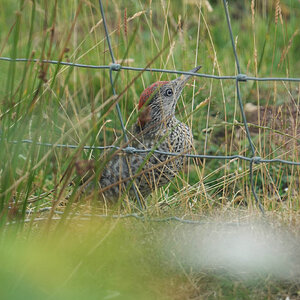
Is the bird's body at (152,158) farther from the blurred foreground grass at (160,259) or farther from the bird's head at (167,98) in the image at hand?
the blurred foreground grass at (160,259)

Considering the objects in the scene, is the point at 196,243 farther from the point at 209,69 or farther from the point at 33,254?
the point at 209,69

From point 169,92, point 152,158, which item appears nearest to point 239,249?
point 152,158

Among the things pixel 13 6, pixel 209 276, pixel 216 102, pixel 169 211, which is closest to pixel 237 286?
pixel 209 276

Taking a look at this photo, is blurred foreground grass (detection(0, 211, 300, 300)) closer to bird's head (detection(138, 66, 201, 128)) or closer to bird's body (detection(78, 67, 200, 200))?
bird's body (detection(78, 67, 200, 200))

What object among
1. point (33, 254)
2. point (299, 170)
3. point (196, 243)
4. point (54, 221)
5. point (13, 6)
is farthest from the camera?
point (13, 6)

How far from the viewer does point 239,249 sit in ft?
7.42

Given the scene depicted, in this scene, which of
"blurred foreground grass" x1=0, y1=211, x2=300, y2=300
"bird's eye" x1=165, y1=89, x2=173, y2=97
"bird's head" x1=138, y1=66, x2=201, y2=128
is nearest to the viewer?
"blurred foreground grass" x1=0, y1=211, x2=300, y2=300

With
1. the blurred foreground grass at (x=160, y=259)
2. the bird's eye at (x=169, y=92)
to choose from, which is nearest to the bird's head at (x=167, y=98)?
the bird's eye at (x=169, y=92)

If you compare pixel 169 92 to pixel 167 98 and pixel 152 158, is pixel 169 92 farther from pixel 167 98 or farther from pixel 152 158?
pixel 152 158

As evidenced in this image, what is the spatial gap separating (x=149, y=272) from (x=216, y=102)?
1.71m

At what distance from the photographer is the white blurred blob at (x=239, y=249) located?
2.13 m

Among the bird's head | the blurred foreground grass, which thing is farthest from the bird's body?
the blurred foreground grass

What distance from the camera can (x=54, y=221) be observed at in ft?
8.95

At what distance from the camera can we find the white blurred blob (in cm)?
213
